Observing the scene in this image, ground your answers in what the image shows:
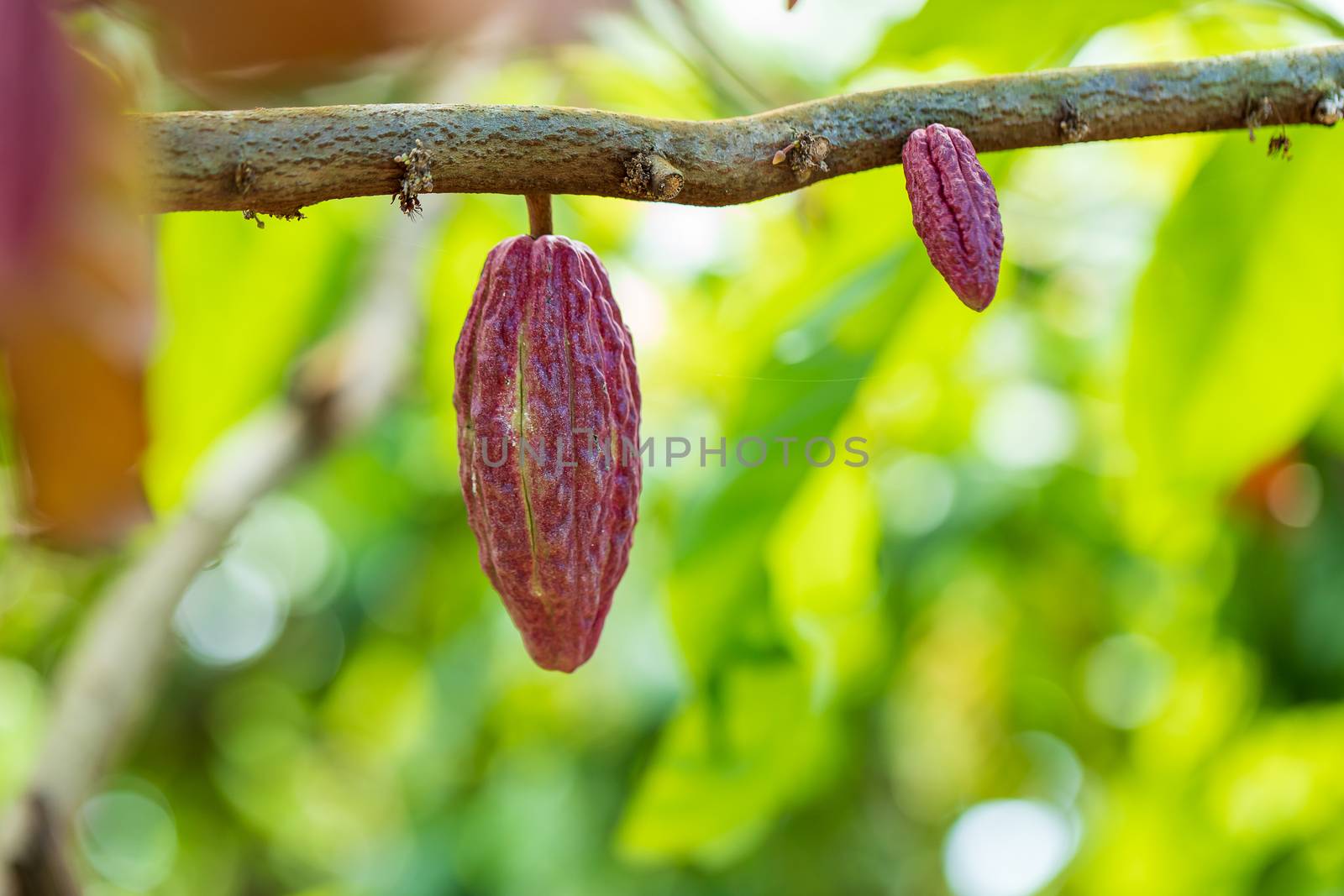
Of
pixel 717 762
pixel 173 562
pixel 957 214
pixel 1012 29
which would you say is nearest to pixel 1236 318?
pixel 1012 29

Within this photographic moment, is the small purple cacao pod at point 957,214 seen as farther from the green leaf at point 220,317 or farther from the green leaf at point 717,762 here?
the green leaf at point 220,317

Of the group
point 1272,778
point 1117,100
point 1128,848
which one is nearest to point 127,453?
point 1117,100

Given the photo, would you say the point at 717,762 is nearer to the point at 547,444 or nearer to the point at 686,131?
the point at 547,444

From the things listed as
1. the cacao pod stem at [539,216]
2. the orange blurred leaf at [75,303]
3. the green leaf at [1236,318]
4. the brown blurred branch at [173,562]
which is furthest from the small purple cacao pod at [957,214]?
the brown blurred branch at [173,562]

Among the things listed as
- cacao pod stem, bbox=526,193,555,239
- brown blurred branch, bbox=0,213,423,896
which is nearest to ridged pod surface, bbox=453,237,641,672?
cacao pod stem, bbox=526,193,555,239

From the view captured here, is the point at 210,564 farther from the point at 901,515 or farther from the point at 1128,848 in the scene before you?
the point at 1128,848

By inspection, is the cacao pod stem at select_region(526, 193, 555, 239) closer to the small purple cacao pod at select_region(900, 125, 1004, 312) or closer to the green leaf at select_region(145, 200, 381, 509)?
the small purple cacao pod at select_region(900, 125, 1004, 312)
